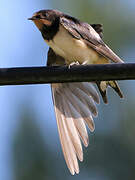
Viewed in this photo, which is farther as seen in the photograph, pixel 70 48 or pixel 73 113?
pixel 73 113

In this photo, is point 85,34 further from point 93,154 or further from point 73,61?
point 93,154

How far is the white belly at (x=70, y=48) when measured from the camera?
17.6 ft

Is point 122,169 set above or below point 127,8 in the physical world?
below

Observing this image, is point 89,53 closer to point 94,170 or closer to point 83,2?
point 94,170

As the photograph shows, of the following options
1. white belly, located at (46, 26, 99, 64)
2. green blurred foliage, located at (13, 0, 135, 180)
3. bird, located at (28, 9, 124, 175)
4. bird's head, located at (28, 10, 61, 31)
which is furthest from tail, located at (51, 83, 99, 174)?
green blurred foliage, located at (13, 0, 135, 180)

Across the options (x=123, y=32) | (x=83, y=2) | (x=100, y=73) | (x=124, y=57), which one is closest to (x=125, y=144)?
(x=124, y=57)

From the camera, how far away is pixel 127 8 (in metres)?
9.98

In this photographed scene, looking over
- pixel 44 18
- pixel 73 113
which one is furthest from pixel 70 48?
pixel 73 113

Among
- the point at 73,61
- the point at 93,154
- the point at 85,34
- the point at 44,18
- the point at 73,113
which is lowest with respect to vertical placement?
the point at 93,154

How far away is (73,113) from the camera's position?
564 cm

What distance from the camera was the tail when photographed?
17.5ft

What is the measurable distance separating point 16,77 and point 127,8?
6385mm

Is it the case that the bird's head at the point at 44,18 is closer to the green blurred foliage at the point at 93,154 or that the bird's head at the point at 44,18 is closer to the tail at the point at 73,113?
the tail at the point at 73,113

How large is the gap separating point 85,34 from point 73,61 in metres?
0.23
